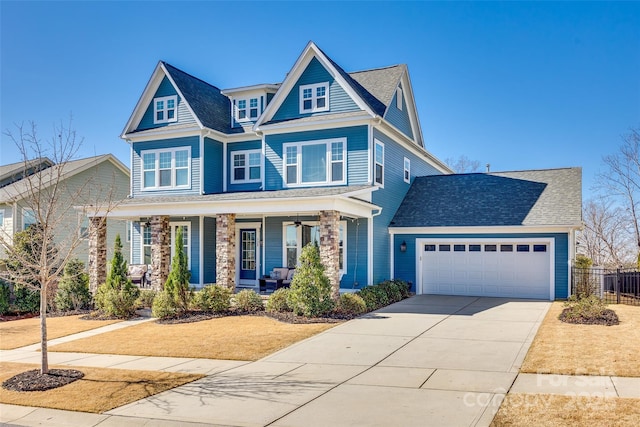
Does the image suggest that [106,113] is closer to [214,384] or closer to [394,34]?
[394,34]

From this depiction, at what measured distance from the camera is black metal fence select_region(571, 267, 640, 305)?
18.8 metres

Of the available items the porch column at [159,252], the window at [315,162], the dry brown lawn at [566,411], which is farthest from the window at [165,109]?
the dry brown lawn at [566,411]

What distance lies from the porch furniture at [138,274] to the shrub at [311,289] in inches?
402

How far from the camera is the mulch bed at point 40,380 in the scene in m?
9.34

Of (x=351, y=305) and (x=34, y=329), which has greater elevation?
(x=351, y=305)

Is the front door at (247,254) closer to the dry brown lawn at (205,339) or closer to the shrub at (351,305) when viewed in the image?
the dry brown lawn at (205,339)

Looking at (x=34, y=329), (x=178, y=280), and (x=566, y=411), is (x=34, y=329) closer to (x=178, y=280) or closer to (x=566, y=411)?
(x=178, y=280)

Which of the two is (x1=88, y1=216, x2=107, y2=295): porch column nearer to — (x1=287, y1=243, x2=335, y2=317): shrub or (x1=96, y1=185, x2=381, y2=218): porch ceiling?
(x1=96, y1=185, x2=381, y2=218): porch ceiling

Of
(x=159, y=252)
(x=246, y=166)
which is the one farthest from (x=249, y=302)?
(x=246, y=166)

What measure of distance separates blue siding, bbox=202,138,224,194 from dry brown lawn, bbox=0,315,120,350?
7.60 metres

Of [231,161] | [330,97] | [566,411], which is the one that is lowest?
[566,411]

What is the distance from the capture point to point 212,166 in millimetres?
23219

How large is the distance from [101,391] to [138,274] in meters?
15.2

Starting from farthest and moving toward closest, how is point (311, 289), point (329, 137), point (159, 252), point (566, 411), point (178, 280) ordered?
point (329, 137) < point (159, 252) < point (178, 280) < point (311, 289) < point (566, 411)
